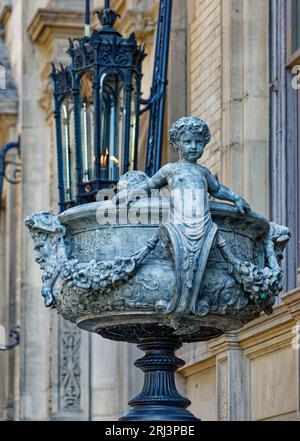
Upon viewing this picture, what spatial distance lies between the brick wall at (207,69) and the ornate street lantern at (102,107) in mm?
620

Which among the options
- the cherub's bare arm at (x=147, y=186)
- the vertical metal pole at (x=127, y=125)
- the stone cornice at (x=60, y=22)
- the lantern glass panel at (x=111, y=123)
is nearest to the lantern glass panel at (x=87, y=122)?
the lantern glass panel at (x=111, y=123)

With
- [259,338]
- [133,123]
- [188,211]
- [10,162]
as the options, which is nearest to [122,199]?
[188,211]

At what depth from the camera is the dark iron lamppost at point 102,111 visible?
16.0 m

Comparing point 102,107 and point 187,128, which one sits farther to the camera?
point 102,107

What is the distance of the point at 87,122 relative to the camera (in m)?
16.4

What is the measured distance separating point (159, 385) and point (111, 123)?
6.60m

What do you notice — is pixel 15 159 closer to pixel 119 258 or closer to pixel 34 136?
pixel 34 136

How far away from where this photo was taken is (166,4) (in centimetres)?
1709

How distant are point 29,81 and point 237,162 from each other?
33.7 feet

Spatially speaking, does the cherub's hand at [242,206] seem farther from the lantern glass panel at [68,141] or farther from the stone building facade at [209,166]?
the lantern glass panel at [68,141]

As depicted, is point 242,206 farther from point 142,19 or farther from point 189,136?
point 142,19

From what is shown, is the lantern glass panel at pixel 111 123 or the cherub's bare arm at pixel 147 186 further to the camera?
the lantern glass panel at pixel 111 123

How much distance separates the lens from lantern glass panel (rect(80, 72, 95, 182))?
1612 centimetres

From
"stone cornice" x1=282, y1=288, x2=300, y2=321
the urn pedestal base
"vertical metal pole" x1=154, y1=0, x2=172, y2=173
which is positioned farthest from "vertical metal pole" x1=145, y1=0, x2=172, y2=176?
the urn pedestal base
